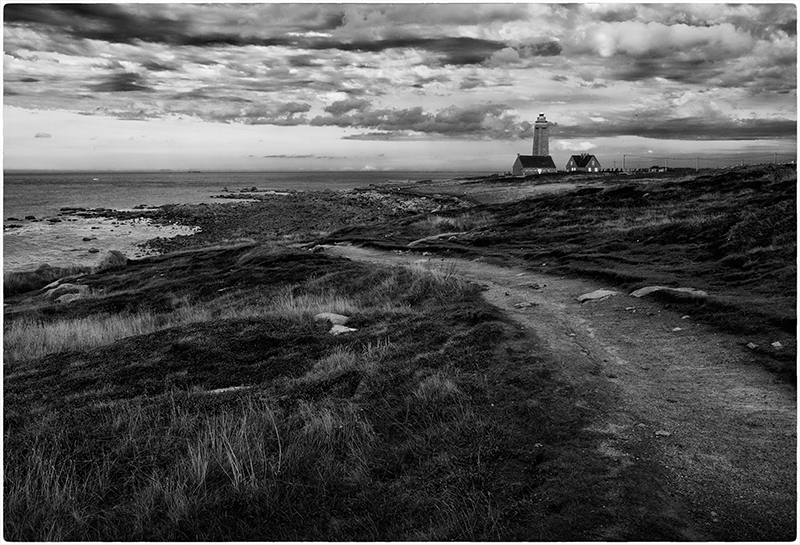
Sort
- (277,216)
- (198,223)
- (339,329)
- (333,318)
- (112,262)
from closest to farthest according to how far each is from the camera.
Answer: (339,329) < (333,318) < (112,262) < (198,223) < (277,216)

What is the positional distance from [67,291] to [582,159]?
396ft

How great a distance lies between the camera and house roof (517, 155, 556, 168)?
12612 centimetres

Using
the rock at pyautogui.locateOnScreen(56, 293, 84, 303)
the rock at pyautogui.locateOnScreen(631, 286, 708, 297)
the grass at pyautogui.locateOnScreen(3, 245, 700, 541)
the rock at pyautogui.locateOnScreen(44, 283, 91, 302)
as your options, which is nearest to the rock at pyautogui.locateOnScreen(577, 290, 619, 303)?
the rock at pyautogui.locateOnScreen(631, 286, 708, 297)

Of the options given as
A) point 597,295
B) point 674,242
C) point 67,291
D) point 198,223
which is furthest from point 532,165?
point 597,295

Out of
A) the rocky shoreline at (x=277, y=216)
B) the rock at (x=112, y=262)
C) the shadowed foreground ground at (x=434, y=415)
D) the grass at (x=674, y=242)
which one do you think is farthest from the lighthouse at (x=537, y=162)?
the shadowed foreground ground at (x=434, y=415)

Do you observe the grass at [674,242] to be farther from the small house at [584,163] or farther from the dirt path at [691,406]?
the small house at [584,163]

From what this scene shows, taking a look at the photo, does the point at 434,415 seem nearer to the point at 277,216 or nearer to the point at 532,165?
the point at 277,216

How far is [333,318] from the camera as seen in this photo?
13.1 meters

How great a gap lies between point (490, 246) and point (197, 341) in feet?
A: 51.5

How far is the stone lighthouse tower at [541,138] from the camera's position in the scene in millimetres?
139500

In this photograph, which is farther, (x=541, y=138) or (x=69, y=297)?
(x=541, y=138)

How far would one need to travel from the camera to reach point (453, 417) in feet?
23.5

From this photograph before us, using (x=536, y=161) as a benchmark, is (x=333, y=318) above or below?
below

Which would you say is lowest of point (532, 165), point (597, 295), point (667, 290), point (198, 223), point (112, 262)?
point (112, 262)
